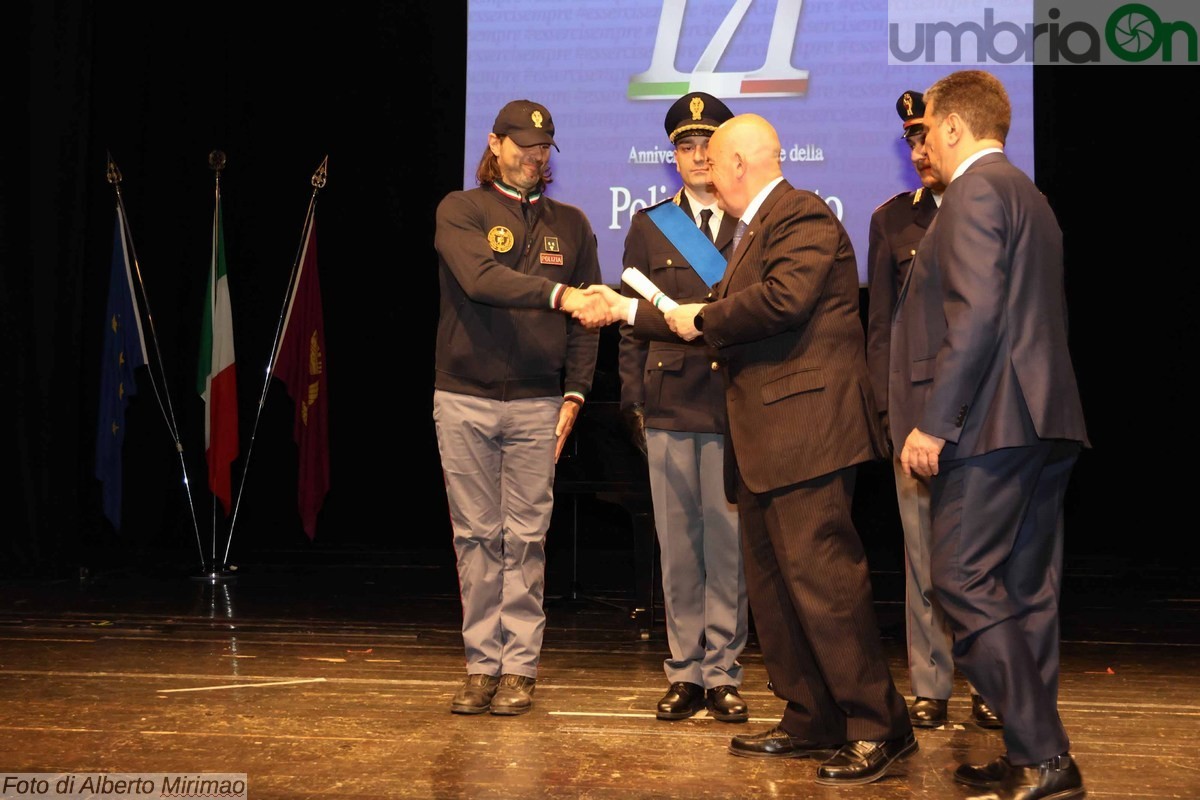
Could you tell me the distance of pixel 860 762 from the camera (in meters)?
2.62

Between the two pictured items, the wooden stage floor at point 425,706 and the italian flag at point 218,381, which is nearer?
the wooden stage floor at point 425,706

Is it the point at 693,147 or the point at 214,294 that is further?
the point at 214,294

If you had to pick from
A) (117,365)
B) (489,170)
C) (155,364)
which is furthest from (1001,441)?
(155,364)

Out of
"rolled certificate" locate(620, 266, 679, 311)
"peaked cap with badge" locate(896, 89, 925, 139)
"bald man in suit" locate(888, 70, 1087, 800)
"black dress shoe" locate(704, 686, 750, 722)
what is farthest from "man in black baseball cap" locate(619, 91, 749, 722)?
"bald man in suit" locate(888, 70, 1087, 800)

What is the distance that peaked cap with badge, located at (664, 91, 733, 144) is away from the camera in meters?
3.36

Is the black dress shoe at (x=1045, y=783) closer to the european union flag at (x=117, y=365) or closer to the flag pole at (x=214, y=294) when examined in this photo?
the flag pole at (x=214, y=294)

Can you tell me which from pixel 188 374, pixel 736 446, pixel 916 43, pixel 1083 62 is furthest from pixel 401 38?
pixel 736 446

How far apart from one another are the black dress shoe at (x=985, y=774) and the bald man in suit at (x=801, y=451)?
0.49 ft

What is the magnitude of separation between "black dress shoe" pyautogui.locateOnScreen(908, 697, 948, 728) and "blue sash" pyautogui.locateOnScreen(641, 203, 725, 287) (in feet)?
4.12

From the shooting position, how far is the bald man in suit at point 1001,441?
2426 millimetres

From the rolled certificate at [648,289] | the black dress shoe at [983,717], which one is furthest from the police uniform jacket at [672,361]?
the black dress shoe at [983,717]

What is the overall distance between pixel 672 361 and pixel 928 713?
1.16m

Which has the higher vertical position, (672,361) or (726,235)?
(726,235)

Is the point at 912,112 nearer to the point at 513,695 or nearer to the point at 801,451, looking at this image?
the point at 801,451
